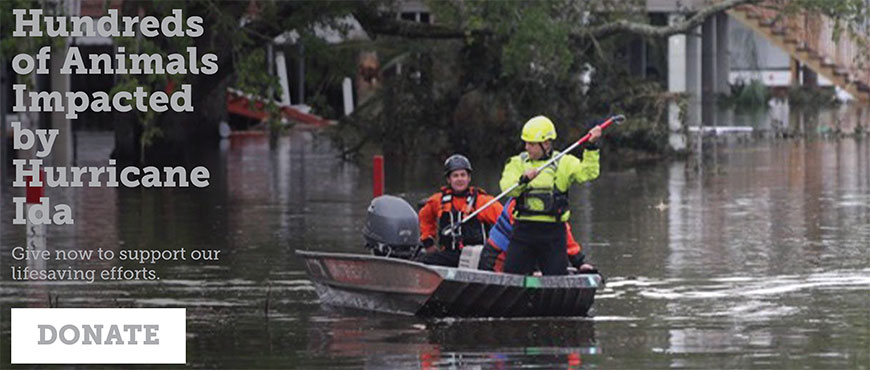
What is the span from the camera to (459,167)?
56.9 feet

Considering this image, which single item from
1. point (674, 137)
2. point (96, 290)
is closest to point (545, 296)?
point (96, 290)

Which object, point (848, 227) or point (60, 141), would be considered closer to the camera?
point (848, 227)

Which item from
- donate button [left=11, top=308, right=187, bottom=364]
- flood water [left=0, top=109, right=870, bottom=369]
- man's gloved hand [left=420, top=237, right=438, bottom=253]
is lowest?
flood water [left=0, top=109, right=870, bottom=369]

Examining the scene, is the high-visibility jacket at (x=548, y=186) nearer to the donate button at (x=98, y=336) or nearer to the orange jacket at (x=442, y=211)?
the orange jacket at (x=442, y=211)

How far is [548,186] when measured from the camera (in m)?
16.6

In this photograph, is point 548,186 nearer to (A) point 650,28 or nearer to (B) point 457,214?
(B) point 457,214

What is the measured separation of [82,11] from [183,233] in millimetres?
15218

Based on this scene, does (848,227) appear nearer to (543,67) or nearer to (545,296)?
(545,296)

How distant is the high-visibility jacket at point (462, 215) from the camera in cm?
1750

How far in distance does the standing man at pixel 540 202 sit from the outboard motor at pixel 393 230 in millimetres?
1215

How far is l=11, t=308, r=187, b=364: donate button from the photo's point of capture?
48.0ft

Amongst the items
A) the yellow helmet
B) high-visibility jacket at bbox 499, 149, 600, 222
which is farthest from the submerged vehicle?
the yellow helmet

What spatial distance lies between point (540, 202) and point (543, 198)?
49mm

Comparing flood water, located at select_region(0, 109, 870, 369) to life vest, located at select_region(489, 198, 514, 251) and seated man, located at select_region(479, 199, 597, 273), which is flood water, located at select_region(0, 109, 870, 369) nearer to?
seated man, located at select_region(479, 199, 597, 273)
